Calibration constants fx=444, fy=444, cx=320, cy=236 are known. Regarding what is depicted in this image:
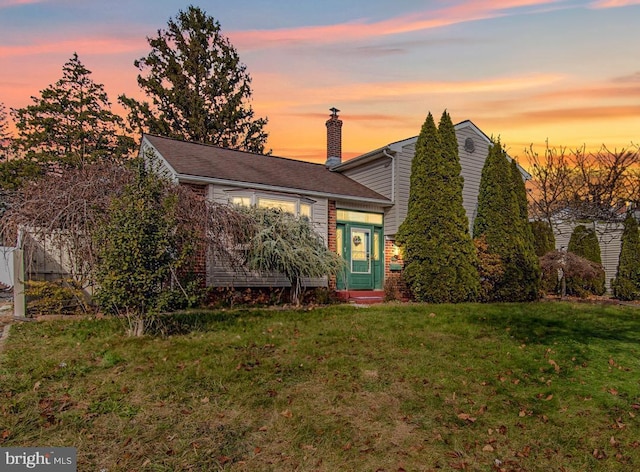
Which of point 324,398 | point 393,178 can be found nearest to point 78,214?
point 324,398

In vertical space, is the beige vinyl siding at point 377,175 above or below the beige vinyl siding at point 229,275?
above

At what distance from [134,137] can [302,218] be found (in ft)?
72.0

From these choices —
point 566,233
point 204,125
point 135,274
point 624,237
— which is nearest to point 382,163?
point 624,237

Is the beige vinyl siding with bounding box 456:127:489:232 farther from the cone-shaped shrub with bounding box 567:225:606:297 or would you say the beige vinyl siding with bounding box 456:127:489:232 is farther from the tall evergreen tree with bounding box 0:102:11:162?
the tall evergreen tree with bounding box 0:102:11:162

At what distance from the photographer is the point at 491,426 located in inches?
168

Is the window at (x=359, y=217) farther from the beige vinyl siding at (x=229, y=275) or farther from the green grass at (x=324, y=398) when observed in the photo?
the green grass at (x=324, y=398)

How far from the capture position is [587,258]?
18.1 meters

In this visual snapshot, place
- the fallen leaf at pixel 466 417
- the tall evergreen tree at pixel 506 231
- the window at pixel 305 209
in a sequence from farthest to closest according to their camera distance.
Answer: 1. the tall evergreen tree at pixel 506 231
2. the window at pixel 305 209
3. the fallen leaf at pixel 466 417

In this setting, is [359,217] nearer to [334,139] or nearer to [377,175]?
[377,175]

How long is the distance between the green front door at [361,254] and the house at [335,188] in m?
0.03

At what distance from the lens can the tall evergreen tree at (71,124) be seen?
26406 mm

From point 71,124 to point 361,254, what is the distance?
2195 centimetres

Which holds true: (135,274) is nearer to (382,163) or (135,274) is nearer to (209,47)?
(382,163)

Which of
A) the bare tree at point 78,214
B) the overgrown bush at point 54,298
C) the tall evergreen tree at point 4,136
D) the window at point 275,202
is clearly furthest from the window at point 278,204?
the tall evergreen tree at point 4,136
